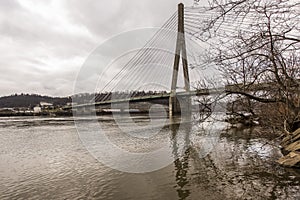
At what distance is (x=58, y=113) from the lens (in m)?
70.2

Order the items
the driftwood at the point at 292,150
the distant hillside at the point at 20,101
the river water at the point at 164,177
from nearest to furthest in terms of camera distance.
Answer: the river water at the point at 164,177
the driftwood at the point at 292,150
the distant hillside at the point at 20,101

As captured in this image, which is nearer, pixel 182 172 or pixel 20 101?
pixel 182 172

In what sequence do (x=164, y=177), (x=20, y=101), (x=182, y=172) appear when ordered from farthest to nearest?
(x=20, y=101), (x=182, y=172), (x=164, y=177)

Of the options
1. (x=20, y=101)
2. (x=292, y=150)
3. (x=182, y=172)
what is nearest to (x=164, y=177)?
(x=182, y=172)

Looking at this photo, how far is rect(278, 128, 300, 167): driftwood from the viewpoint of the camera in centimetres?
856

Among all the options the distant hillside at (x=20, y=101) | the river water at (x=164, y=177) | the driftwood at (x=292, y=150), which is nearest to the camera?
the river water at (x=164, y=177)

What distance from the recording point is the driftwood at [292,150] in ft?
28.1

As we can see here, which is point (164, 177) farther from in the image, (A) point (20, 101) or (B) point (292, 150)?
(A) point (20, 101)

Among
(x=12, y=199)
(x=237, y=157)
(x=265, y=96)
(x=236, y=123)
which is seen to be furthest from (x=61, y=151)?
(x=236, y=123)

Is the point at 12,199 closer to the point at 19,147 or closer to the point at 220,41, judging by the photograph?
the point at 220,41

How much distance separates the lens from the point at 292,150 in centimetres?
973

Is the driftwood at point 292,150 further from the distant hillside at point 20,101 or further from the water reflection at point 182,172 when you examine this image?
the distant hillside at point 20,101

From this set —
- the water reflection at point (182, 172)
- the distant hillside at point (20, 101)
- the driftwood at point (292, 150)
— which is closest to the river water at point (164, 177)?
the water reflection at point (182, 172)

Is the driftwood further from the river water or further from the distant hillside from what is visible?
the distant hillside
